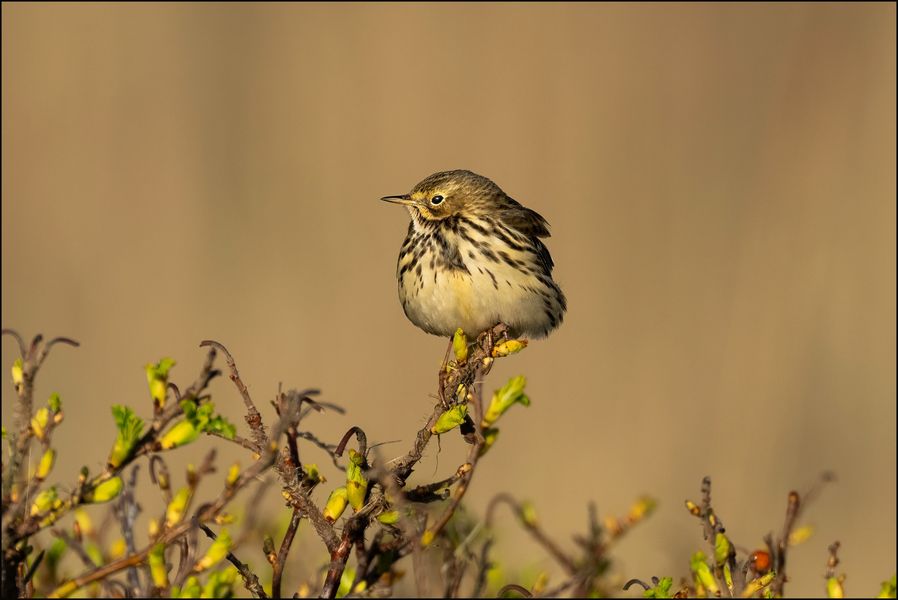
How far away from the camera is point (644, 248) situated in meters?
6.29

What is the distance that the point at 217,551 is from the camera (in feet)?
4.71

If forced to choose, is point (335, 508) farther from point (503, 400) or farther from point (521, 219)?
point (521, 219)

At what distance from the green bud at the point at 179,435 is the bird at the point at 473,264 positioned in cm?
191

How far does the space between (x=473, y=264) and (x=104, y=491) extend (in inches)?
87.3

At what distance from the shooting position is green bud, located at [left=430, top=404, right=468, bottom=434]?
176cm

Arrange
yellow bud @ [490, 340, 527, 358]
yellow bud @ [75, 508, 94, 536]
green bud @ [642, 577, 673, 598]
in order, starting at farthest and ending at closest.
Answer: yellow bud @ [490, 340, 527, 358] → yellow bud @ [75, 508, 94, 536] → green bud @ [642, 577, 673, 598]

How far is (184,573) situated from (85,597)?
64cm

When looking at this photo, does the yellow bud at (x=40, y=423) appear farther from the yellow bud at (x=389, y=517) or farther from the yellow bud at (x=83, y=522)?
the yellow bud at (x=83, y=522)

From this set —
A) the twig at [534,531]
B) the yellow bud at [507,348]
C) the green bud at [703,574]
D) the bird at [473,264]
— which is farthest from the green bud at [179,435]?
the bird at [473,264]

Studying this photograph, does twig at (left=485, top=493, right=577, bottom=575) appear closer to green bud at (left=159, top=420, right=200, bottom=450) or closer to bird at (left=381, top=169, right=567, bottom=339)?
green bud at (left=159, top=420, right=200, bottom=450)

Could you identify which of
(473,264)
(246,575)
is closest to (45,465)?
(246,575)

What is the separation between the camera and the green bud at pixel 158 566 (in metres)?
1.43

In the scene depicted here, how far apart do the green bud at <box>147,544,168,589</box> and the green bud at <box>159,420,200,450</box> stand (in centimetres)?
12

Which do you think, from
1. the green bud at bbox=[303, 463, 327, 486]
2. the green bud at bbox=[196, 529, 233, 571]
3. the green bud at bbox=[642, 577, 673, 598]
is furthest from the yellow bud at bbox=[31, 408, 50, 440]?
the green bud at bbox=[642, 577, 673, 598]
